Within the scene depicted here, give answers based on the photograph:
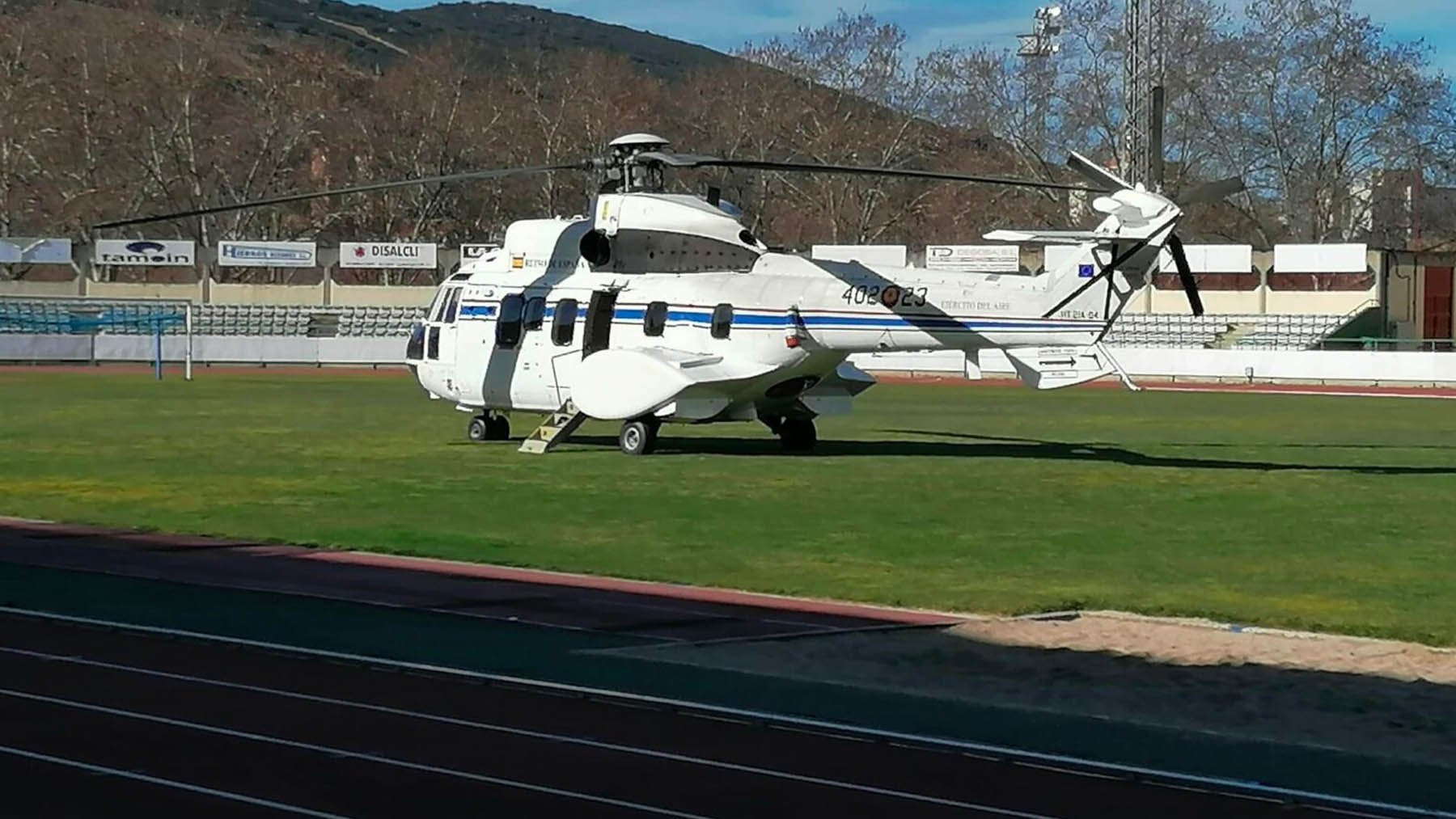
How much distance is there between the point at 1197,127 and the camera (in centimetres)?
10225

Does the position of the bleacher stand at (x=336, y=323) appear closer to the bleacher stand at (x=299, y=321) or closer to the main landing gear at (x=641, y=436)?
the bleacher stand at (x=299, y=321)

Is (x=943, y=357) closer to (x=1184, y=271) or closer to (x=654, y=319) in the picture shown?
(x=654, y=319)

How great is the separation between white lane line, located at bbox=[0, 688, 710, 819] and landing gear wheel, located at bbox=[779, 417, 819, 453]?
21.5 metres

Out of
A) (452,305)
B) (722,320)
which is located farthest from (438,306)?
(722,320)

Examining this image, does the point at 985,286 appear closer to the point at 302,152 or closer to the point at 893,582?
the point at 893,582

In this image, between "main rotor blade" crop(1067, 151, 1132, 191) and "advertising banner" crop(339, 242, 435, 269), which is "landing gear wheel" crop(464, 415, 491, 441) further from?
"advertising banner" crop(339, 242, 435, 269)

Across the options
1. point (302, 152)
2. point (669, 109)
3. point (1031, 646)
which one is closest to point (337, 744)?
point (1031, 646)

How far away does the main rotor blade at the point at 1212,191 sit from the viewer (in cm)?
2448

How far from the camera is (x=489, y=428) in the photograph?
34.7m

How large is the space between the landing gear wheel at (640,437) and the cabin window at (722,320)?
173 cm

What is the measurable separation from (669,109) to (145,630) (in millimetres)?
95908

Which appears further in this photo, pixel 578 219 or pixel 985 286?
pixel 578 219

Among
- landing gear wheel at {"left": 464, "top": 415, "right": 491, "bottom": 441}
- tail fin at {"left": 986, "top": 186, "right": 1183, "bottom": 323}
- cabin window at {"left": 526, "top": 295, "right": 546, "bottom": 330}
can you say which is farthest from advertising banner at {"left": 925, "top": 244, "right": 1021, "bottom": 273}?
tail fin at {"left": 986, "top": 186, "right": 1183, "bottom": 323}

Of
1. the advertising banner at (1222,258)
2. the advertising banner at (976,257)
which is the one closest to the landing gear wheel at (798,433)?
the advertising banner at (976,257)
